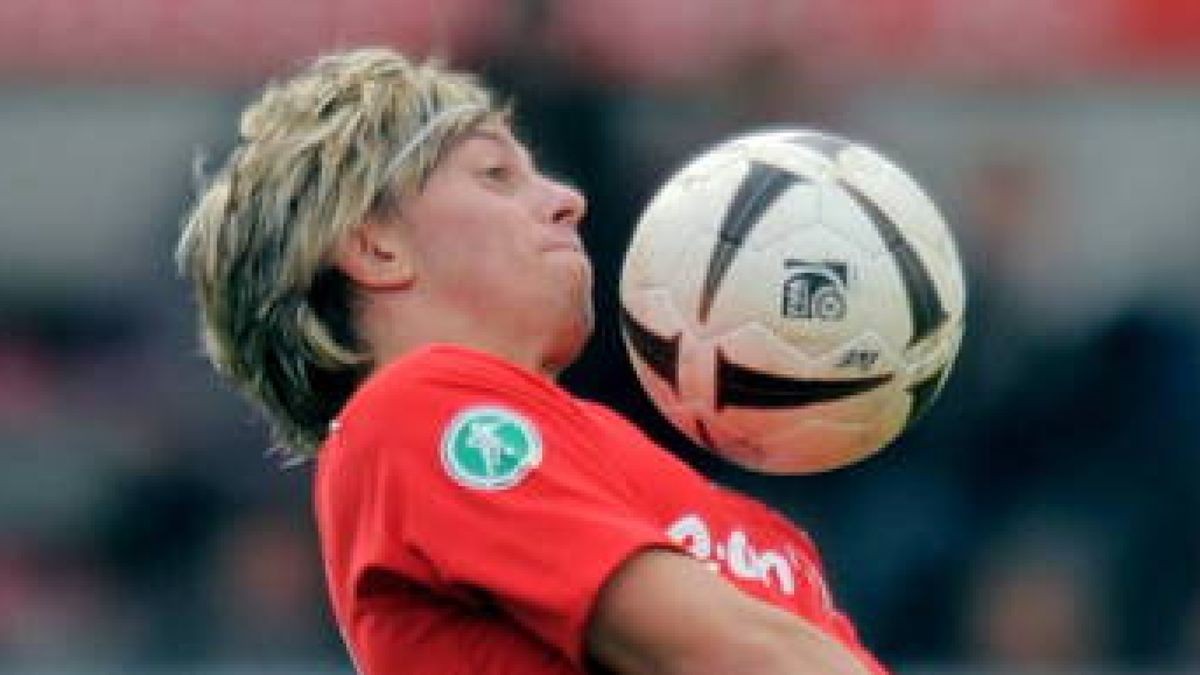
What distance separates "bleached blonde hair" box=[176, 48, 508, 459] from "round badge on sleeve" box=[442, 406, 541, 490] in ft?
1.21

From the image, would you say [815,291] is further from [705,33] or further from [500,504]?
[705,33]

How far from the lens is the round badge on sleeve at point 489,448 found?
12.6 feet

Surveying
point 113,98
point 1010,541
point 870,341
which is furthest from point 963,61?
point 870,341

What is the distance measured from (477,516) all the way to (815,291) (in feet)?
1.99

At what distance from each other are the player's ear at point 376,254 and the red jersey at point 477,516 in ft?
0.50

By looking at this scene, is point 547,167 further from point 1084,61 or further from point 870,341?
point 870,341

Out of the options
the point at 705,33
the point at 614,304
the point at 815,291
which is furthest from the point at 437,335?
the point at 705,33

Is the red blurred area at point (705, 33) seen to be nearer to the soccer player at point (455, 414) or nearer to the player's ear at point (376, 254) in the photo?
the soccer player at point (455, 414)

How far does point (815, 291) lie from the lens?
420cm

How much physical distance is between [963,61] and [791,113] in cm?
107

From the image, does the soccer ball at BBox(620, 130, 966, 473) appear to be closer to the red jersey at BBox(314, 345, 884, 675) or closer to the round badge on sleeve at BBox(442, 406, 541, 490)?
the red jersey at BBox(314, 345, 884, 675)

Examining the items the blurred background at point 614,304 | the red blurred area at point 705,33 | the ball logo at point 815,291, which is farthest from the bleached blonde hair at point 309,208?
the red blurred area at point 705,33

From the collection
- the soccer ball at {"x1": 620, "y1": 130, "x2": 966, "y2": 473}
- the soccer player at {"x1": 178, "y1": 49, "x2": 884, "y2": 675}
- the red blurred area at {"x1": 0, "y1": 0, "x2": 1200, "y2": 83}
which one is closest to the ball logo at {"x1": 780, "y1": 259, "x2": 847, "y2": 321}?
the soccer ball at {"x1": 620, "y1": 130, "x2": 966, "y2": 473}

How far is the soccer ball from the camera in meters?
4.20
